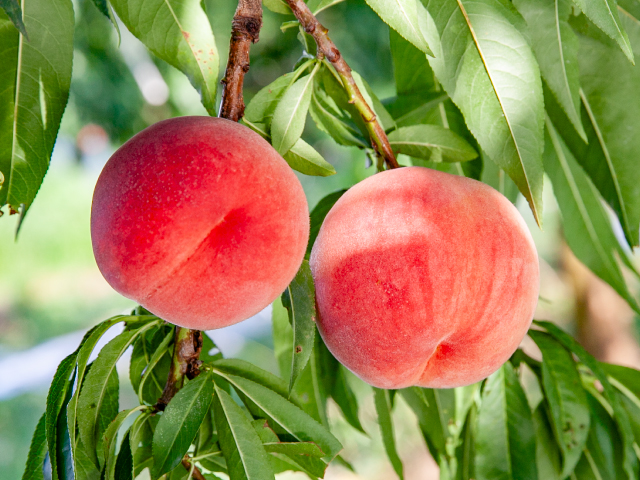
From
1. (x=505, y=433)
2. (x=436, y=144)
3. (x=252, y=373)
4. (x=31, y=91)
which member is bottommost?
(x=505, y=433)

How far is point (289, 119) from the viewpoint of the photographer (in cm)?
50

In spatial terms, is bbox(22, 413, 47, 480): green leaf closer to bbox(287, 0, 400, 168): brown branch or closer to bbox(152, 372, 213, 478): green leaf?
bbox(152, 372, 213, 478): green leaf

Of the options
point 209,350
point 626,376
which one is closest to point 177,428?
point 209,350

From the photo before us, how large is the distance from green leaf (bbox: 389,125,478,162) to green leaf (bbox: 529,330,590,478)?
349 mm

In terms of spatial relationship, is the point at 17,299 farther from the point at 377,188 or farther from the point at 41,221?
the point at 377,188

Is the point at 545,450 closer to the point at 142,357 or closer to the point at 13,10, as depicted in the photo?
the point at 142,357

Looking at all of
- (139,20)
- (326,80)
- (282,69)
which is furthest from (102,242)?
(282,69)

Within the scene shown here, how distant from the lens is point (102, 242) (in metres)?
0.41

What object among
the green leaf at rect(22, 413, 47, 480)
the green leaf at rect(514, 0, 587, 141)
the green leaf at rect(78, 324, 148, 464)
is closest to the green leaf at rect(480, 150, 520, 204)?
the green leaf at rect(514, 0, 587, 141)

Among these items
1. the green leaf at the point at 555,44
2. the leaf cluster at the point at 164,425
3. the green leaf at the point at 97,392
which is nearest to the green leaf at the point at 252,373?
the leaf cluster at the point at 164,425

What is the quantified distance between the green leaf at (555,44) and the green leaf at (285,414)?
16.5 inches

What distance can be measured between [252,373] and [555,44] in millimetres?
493

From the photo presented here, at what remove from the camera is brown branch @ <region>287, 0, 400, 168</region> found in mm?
521

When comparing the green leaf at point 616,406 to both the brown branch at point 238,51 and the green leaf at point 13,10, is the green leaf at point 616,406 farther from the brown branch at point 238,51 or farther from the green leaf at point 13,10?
the green leaf at point 13,10
